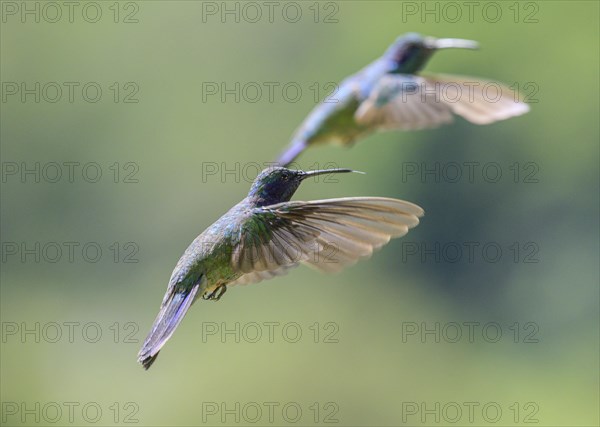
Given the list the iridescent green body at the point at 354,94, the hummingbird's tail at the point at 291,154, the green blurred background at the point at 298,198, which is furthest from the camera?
the green blurred background at the point at 298,198

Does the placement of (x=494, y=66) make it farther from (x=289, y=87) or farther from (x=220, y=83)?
(x=220, y=83)

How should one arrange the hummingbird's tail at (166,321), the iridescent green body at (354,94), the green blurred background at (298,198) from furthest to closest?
the green blurred background at (298,198) → the iridescent green body at (354,94) → the hummingbird's tail at (166,321)

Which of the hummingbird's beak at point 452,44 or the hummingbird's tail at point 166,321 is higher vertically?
the hummingbird's beak at point 452,44

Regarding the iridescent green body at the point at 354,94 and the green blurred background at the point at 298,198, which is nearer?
the iridescent green body at the point at 354,94

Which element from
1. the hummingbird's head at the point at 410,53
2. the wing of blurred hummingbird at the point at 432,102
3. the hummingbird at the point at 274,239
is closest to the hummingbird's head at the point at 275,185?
the hummingbird at the point at 274,239

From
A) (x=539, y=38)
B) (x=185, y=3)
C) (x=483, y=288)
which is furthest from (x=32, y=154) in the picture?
(x=539, y=38)

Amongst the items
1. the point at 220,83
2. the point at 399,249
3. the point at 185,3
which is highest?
the point at 185,3

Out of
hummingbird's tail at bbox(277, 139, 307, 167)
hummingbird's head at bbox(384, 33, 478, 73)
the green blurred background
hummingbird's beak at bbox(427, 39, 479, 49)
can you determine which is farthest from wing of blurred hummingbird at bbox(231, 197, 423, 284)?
the green blurred background

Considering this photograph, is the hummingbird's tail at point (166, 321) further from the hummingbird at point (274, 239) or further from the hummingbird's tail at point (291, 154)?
the hummingbird's tail at point (291, 154)
